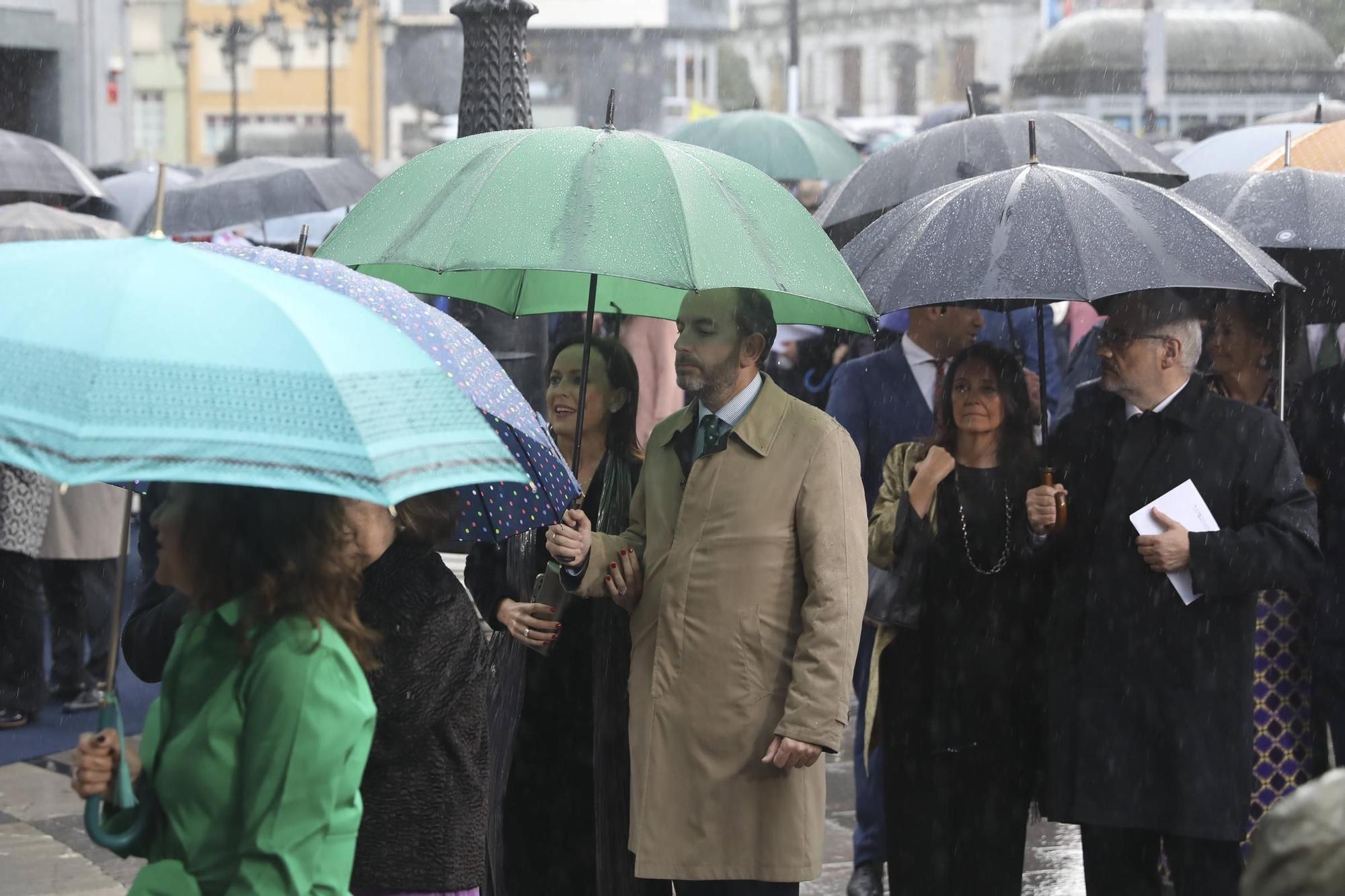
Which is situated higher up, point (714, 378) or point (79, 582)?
point (714, 378)

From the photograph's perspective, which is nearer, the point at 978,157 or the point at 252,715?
the point at 252,715

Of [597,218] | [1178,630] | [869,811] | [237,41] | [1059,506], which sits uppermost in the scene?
[237,41]

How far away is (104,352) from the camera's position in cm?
260

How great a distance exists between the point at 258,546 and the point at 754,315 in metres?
2.12

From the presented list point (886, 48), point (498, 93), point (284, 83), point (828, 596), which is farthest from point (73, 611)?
point (886, 48)

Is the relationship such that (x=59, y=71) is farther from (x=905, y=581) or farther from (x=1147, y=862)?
(x=1147, y=862)

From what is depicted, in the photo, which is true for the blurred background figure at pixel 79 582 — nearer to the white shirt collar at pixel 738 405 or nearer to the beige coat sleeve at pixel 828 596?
the white shirt collar at pixel 738 405

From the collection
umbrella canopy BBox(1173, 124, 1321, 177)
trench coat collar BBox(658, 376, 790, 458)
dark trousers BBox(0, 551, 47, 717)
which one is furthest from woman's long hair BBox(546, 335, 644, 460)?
umbrella canopy BBox(1173, 124, 1321, 177)

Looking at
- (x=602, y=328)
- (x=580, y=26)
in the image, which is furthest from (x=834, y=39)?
(x=602, y=328)

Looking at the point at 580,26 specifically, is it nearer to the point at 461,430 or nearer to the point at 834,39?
the point at 834,39

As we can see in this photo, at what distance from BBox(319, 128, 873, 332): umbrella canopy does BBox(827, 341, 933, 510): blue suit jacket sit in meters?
1.55

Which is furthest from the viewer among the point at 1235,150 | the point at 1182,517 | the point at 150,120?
the point at 150,120

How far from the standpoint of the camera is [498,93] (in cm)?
636

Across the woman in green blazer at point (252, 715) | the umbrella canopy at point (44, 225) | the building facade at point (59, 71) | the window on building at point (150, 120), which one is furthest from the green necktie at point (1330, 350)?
the window on building at point (150, 120)
